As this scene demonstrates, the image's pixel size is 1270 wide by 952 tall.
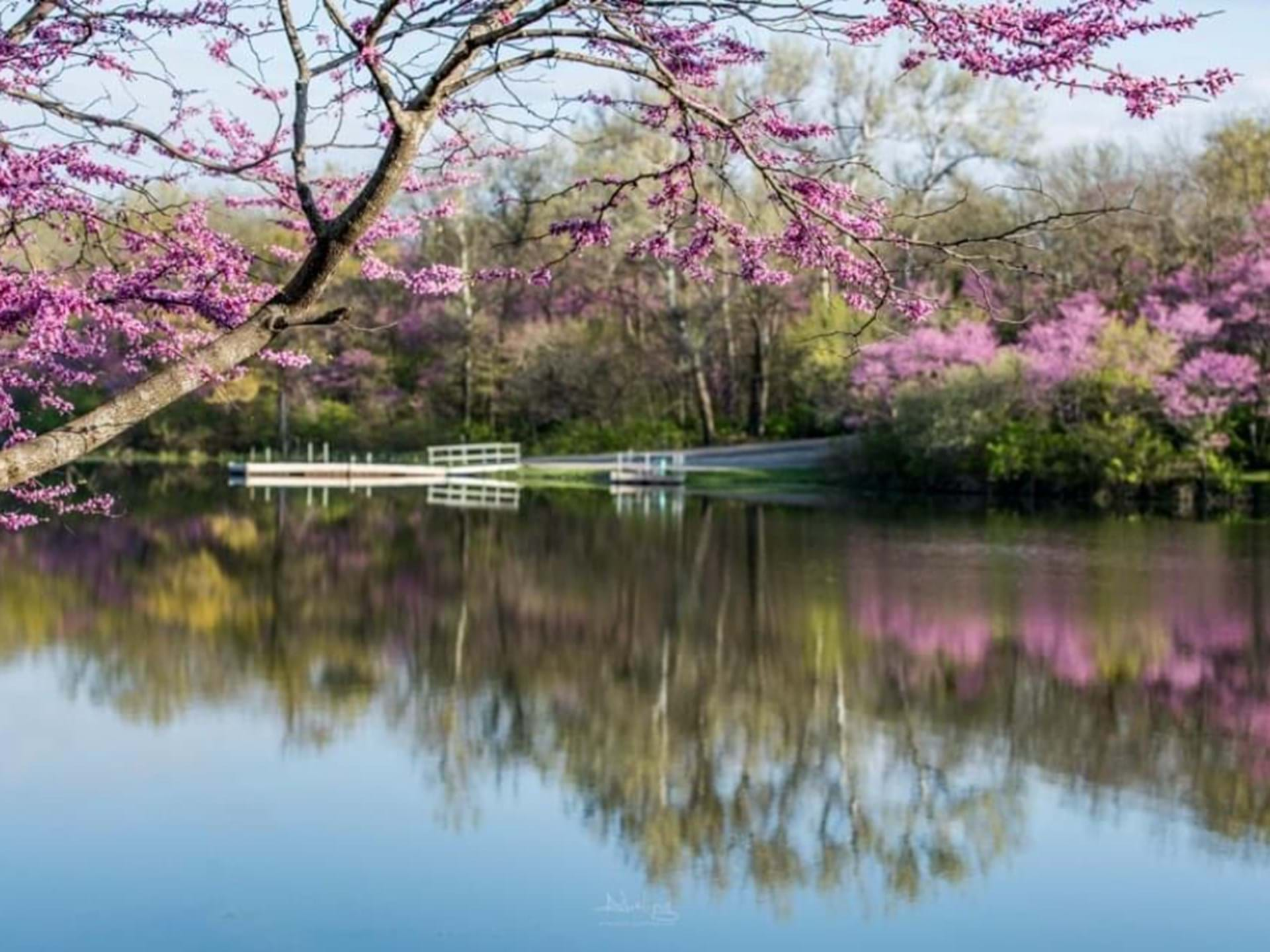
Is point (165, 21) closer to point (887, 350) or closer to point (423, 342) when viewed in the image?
point (887, 350)

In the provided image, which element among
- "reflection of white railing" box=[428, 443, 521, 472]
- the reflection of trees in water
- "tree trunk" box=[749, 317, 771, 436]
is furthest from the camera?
"tree trunk" box=[749, 317, 771, 436]

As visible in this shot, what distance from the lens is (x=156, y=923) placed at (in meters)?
8.32

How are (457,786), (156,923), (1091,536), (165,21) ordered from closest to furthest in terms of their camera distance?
(165,21) → (156,923) → (457,786) → (1091,536)

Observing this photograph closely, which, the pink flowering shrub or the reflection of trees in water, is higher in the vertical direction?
the pink flowering shrub

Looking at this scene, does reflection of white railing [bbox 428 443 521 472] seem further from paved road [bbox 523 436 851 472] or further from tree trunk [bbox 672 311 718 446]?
tree trunk [bbox 672 311 718 446]

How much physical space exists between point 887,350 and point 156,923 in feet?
96.3

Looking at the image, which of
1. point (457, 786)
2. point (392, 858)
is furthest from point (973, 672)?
point (392, 858)

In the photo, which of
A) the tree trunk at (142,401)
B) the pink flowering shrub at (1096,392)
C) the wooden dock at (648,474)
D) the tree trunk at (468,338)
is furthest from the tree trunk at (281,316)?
the tree trunk at (468,338)

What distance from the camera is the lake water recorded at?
8.57 meters

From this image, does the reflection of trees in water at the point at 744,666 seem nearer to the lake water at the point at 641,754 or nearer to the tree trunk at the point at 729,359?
the lake water at the point at 641,754

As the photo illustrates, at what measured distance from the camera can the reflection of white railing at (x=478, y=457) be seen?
40469 millimetres

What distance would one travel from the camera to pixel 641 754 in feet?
38.5

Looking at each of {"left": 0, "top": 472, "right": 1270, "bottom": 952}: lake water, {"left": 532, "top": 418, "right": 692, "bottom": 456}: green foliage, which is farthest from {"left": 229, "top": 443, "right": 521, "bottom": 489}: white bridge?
{"left": 0, "top": 472, "right": 1270, "bottom": 952}: lake water

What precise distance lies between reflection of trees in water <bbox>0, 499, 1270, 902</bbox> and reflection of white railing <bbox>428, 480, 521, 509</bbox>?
733cm
